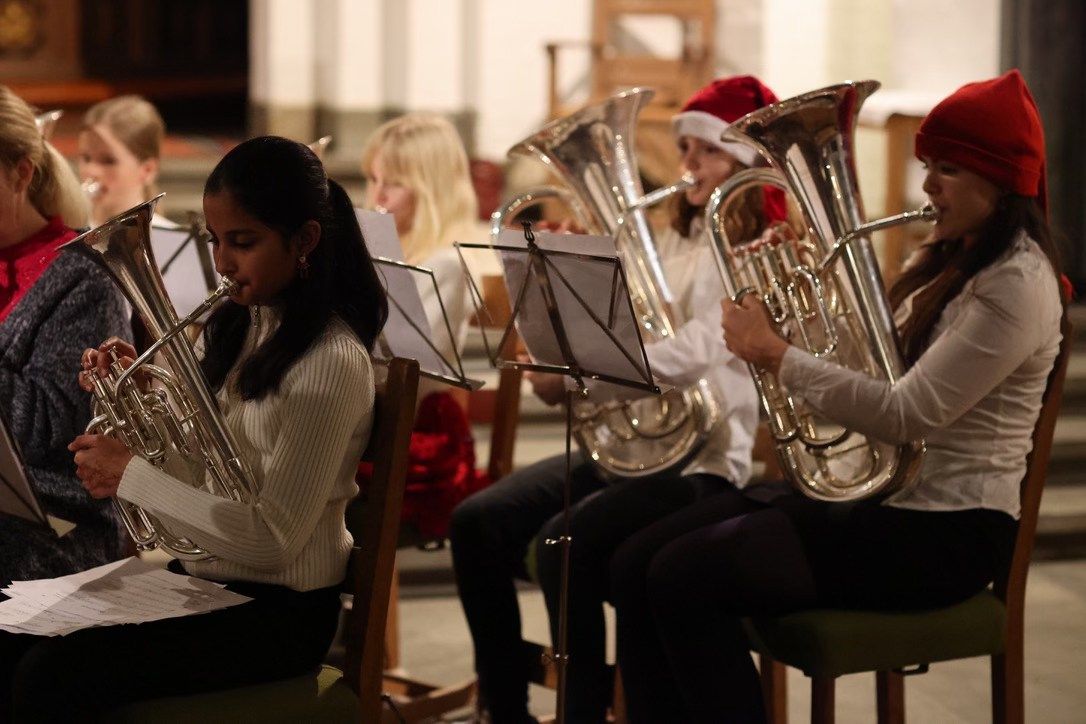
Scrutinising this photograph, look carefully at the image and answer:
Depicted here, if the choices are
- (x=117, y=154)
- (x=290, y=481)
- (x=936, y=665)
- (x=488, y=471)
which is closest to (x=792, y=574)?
(x=290, y=481)

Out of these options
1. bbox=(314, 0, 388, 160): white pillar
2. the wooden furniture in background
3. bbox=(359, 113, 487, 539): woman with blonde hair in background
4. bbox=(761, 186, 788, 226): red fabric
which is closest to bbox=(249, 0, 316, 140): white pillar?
bbox=(314, 0, 388, 160): white pillar

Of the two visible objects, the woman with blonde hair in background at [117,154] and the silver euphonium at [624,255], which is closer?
the silver euphonium at [624,255]

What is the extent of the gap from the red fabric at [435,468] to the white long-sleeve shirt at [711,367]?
49 centimetres

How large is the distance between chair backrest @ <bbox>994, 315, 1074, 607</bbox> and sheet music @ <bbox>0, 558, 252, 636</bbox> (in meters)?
1.23

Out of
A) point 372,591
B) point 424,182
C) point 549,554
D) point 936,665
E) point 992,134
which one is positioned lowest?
point 936,665

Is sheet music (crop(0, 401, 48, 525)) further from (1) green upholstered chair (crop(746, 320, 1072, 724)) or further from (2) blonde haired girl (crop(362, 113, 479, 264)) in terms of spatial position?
(2) blonde haired girl (crop(362, 113, 479, 264))

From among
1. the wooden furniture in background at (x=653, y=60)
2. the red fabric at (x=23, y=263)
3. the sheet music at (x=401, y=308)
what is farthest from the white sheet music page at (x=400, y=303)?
the wooden furniture in background at (x=653, y=60)

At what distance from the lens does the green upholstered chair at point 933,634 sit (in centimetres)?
222

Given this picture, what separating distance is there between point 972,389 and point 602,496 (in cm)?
77

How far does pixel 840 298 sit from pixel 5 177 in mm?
1351

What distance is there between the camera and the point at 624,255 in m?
2.79

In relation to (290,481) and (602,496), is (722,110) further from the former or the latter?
(290,481)

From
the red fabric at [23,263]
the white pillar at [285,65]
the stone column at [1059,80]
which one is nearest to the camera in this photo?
the red fabric at [23,263]

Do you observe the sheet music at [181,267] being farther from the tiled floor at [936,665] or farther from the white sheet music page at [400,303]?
the tiled floor at [936,665]
